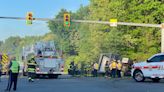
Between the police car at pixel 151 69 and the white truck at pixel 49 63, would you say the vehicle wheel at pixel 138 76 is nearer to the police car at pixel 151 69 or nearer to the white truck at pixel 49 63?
the police car at pixel 151 69

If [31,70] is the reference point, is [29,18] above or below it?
above

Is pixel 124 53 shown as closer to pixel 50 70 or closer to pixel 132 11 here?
pixel 132 11

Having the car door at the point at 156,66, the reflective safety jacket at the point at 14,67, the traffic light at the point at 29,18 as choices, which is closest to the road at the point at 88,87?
the reflective safety jacket at the point at 14,67

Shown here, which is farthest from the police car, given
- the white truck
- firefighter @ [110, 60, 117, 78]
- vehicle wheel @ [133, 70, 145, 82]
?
the white truck

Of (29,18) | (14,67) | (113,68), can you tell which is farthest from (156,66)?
(29,18)

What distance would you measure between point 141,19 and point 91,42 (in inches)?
437

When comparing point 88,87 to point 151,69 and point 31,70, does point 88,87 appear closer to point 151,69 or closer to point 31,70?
point 151,69

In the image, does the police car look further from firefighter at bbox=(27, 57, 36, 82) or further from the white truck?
the white truck

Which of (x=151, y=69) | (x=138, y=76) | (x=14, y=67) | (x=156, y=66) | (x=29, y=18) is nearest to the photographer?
(x=14, y=67)

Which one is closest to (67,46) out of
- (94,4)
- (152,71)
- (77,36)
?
(77,36)

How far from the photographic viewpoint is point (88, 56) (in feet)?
210

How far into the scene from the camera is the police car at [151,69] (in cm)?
2631

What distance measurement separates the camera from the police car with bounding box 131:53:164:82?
86.3 ft

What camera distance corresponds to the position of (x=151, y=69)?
26781 mm
